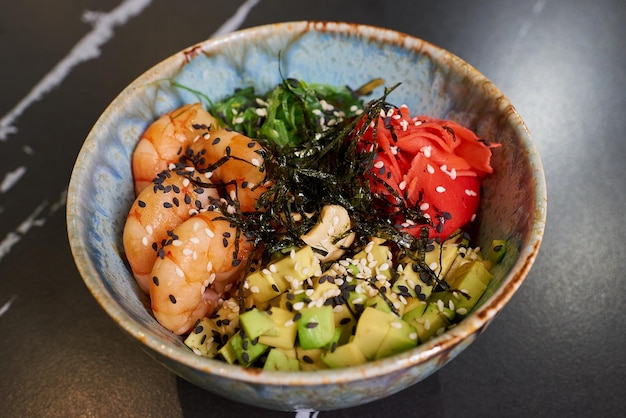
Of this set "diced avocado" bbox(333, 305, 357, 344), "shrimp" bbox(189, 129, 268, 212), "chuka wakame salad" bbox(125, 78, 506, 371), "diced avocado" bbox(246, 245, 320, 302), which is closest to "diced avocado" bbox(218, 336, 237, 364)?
"chuka wakame salad" bbox(125, 78, 506, 371)

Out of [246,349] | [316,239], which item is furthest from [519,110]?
[246,349]

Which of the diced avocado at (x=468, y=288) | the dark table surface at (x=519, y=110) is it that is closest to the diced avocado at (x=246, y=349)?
the dark table surface at (x=519, y=110)

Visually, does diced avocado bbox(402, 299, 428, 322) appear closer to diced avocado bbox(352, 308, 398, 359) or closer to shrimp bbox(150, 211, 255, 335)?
diced avocado bbox(352, 308, 398, 359)

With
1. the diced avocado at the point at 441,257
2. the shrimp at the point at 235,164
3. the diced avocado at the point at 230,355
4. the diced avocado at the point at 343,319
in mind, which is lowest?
the diced avocado at the point at 230,355

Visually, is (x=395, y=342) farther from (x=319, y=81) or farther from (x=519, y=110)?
(x=519, y=110)

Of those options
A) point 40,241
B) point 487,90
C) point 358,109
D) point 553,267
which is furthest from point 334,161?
point 40,241

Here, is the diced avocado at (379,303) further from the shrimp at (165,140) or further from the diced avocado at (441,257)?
the shrimp at (165,140)

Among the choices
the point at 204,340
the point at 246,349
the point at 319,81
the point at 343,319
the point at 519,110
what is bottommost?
the point at 204,340
